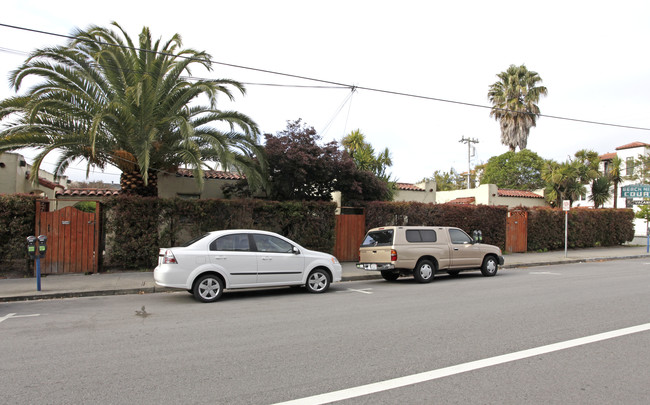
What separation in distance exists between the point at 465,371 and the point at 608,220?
83.8 feet

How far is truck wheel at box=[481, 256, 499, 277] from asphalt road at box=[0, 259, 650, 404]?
3809mm

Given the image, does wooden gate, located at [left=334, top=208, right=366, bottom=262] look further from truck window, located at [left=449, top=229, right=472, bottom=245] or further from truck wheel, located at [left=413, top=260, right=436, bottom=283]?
truck wheel, located at [left=413, top=260, right=436, bottom=283]

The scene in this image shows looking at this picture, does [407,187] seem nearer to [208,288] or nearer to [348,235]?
[348,235]

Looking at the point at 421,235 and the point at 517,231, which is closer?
the point at 421,235

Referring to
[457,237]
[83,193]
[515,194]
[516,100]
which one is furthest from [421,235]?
→ [516,100]

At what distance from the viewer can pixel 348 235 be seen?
17375 mm

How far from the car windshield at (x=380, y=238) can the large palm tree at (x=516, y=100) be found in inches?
1161

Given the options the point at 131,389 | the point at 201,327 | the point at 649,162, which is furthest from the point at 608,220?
the point at 131,389

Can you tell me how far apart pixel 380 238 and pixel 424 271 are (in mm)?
1538

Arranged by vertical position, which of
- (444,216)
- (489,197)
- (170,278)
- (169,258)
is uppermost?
(489,197)

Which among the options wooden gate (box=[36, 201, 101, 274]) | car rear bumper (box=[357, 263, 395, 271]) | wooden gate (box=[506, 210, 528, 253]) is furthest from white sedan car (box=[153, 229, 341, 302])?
wooden gate (box=[506, 210, 528, 253])

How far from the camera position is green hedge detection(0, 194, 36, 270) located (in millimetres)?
12250

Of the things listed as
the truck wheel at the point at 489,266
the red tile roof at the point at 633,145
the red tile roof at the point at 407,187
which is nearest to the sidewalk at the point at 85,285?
the truck wheel at the point at 489,266

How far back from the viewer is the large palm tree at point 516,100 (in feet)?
126
